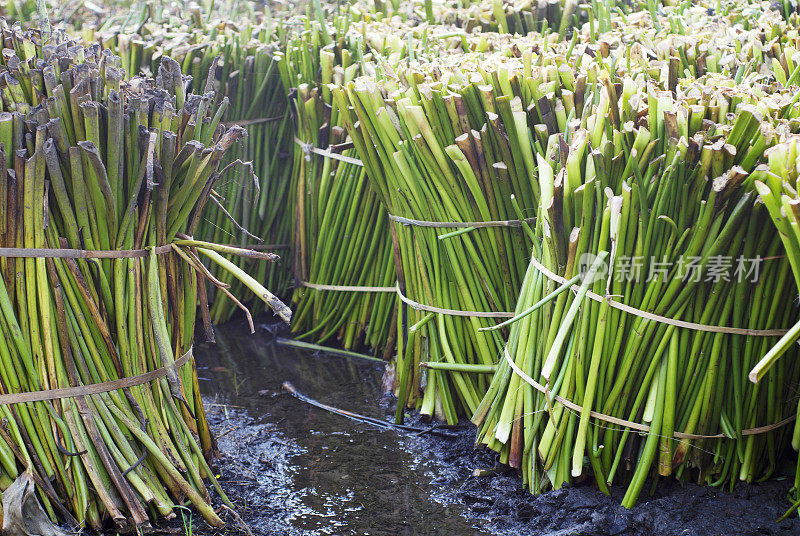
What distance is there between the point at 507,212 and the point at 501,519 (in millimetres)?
888

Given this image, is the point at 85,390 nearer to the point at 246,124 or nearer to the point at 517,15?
the point at 246,124

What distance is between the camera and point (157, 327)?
1.82 metres

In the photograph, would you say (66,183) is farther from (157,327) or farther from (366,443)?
(366,443)

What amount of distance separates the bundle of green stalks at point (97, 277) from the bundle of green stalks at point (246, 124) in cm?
139

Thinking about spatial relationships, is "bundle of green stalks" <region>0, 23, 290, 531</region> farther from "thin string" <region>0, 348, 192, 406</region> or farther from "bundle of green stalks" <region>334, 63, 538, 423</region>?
"bundle of green stalks" <region>334, 63, 538, 423</region>

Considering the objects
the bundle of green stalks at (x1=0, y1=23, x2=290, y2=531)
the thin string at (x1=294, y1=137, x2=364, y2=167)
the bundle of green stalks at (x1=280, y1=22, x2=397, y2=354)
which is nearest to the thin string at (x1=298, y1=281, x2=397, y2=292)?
the bundle of green stalks at (x1=280, y1=22, x2=397, y2=354)

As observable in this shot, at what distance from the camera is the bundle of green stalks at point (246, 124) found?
128 inches

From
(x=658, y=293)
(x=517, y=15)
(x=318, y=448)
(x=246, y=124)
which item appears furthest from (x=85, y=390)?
(x=517, y=15)

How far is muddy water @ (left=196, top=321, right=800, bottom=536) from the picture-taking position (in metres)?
1.85

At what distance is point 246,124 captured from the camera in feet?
11.0

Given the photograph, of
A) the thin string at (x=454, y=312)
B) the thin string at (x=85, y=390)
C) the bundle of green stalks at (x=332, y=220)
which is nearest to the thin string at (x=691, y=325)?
the thin string at (x=454, y=312)

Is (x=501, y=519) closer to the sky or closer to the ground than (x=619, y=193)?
closer to the ground

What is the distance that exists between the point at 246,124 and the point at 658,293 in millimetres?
2172

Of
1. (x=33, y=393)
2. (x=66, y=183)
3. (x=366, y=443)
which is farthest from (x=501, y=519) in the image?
(x=66, y=183)
